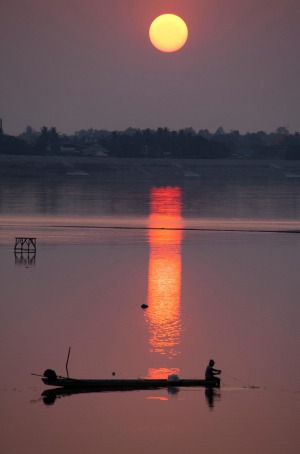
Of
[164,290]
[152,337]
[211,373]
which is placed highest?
[211,373]

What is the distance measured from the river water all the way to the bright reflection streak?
0.34ft

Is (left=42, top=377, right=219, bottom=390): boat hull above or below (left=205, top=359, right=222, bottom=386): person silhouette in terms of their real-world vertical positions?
below

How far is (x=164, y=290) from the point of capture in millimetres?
62312

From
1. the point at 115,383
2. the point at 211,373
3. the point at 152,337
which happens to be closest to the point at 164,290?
the point at 152,337

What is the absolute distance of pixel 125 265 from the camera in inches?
2894

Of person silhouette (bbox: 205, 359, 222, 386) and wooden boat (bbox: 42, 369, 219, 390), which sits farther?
person silhouette (bbox: 205, 359, 222, 386)

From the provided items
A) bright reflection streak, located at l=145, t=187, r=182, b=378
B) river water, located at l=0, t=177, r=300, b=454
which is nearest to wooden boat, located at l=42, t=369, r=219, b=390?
river water, located at l=0, t=177, r=300, b=454

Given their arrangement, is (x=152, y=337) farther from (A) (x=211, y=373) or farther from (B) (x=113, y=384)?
(B) (x=113, y=384)

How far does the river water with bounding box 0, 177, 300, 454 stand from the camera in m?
33.5

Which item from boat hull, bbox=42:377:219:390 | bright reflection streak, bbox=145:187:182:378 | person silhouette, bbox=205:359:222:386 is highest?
person silhouette, bbox=205:359:222:386

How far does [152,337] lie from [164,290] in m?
15.6

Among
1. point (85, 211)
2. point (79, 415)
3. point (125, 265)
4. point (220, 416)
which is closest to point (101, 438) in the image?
point (79, 415)

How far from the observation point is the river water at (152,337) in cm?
3347

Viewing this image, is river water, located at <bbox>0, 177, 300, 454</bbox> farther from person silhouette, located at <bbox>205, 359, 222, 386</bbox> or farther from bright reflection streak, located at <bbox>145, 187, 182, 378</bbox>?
person silhouette, located at <bbox>205, 359, 222, 386</bbox>
